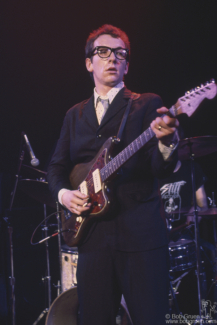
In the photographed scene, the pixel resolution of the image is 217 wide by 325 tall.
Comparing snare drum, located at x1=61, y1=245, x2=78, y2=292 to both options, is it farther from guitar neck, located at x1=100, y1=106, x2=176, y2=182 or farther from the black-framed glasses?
the black-framed glasses

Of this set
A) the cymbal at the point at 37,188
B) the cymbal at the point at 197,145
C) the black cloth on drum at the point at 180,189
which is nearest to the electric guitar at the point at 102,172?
the cymbal at the point at 37,188

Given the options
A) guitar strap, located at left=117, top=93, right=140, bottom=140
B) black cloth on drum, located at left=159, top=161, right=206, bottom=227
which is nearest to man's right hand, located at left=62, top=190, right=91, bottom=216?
guitar strap, located at left=117, top=93, right=140, bottom=140

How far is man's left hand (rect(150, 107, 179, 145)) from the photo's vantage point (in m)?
1.30

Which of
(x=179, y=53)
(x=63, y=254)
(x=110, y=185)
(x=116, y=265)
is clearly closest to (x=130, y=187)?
(x=110, y=185)

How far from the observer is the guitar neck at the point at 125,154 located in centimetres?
147

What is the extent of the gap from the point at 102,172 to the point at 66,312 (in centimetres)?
178

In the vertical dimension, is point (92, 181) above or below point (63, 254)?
above

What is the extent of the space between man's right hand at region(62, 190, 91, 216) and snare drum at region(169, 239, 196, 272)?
6.60 feet

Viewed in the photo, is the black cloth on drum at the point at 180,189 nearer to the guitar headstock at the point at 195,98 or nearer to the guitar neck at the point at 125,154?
the guitar neck at the point at 125,154

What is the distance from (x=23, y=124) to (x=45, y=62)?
3.68 ft

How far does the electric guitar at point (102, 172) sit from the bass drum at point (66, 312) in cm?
110

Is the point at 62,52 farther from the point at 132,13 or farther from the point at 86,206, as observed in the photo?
the point at 86,206

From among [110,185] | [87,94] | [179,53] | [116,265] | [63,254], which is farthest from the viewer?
[87,94]

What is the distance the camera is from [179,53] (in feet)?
14.4
